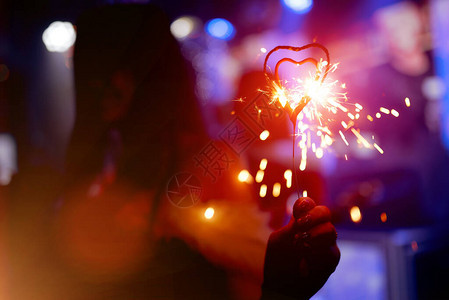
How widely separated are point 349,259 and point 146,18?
53.2 inches

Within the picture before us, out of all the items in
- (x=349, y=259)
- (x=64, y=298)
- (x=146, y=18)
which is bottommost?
(x=64, y=298)

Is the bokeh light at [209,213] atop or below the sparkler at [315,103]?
below

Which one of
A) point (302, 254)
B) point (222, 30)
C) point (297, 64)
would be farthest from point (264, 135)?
point (222, 30)

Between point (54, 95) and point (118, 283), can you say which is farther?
point (54, 95)

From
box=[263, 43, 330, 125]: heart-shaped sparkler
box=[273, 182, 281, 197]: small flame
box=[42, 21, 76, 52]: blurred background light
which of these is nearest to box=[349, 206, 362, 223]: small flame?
box=[273, 182, 281, 197]: small flame

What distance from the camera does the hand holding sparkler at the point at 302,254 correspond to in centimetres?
61

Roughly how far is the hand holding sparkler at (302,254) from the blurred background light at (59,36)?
2.84 feet

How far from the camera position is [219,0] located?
226cm

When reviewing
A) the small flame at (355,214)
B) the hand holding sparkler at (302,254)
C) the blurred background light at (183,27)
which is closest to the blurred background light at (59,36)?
the blurred background light at (183,27)

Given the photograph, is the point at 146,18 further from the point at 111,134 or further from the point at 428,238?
the point at 428,238

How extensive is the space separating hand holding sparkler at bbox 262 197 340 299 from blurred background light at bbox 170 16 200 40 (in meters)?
0.68

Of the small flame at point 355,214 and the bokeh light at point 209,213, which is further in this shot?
the small flame at point 355,214

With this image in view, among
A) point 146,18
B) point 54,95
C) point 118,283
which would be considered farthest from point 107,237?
point 146,18

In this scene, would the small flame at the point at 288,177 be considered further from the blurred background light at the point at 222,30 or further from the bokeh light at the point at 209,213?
the blurred background light at the point at 222,30
